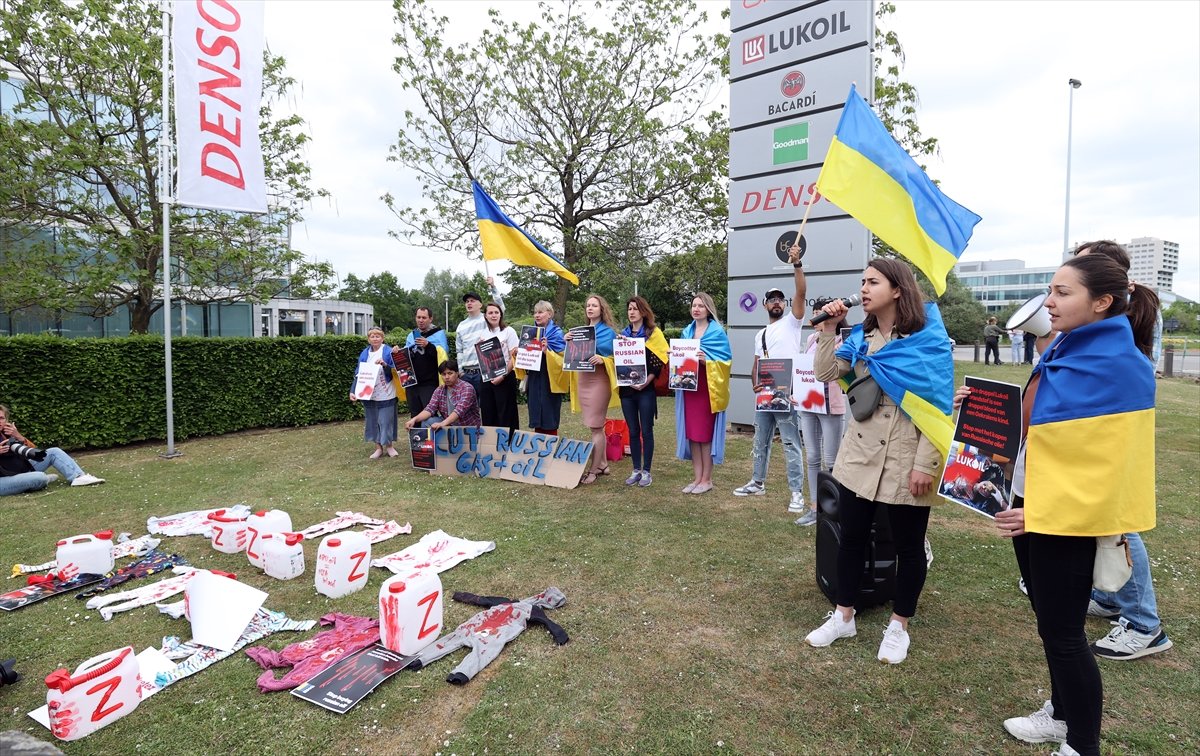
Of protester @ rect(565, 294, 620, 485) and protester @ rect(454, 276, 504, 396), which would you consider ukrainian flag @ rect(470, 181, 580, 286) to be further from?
protester @ rect(565, 294, 620, 485)

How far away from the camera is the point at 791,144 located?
9.38 metres

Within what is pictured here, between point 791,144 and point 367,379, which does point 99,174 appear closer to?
point 367,379

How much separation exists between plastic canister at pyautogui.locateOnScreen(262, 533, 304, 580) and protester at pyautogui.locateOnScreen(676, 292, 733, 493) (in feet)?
12.5

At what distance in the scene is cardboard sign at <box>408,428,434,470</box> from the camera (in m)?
7.75

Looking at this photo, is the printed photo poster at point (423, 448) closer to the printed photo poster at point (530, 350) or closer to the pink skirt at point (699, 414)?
the printed photo poster at point (530, 350)

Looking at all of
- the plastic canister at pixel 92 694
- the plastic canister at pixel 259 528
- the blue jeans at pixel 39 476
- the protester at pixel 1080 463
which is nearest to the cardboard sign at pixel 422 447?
the plastic canister at pixel 259 528

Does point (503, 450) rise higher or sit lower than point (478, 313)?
lower

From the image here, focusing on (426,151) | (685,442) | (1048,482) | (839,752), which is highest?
(426,151)

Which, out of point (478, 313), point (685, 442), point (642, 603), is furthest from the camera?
point (478, 313)

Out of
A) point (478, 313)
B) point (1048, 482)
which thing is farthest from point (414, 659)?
point (478, 313)

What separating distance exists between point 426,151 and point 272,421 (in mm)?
8163

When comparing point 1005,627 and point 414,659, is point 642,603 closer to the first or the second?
point 414,659

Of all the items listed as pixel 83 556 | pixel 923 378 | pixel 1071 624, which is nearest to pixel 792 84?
pixel 923 378

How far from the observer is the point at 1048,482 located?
224cm
